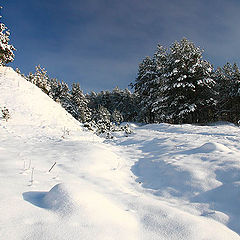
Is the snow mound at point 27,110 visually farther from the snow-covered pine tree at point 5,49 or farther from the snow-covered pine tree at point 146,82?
the snow-covered pine tree at point 146,82

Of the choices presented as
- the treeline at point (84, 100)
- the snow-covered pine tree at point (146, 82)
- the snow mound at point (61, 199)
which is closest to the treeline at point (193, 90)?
the snow-covered pine tree at point (146, 82)

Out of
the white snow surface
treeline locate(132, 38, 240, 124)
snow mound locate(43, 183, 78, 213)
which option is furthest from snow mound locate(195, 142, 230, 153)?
treeline locate(132, 38, 240, 124)

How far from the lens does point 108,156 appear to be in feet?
17.4

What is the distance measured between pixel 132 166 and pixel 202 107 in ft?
60.3

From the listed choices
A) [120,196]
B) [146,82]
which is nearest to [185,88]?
[146,82]

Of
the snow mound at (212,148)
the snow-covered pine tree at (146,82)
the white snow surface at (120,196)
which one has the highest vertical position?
the snow-covered pine tree at (146,82)

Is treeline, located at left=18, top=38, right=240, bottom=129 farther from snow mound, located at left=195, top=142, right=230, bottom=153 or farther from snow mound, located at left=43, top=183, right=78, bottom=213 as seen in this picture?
snow mound, located at left=43, top=183, right=78, bottom=213

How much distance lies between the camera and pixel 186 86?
1906cm

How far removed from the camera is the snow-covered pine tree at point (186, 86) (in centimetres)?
1869

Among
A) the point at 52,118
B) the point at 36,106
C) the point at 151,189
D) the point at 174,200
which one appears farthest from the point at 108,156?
the point at 36,106

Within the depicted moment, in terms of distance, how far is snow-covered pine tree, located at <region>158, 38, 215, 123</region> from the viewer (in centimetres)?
1869

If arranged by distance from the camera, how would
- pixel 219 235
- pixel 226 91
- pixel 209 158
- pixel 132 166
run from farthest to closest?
pixel 226 91, pixel 132 166, pixel 209 158, pixel 219 235

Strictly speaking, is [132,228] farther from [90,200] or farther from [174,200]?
[174,200]

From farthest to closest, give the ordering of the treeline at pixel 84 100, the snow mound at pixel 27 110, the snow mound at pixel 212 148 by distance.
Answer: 1. the treeline at pixel 84 100
2. the snow mound at pixel 27 110
3. the snow mound at pixel 212 148
